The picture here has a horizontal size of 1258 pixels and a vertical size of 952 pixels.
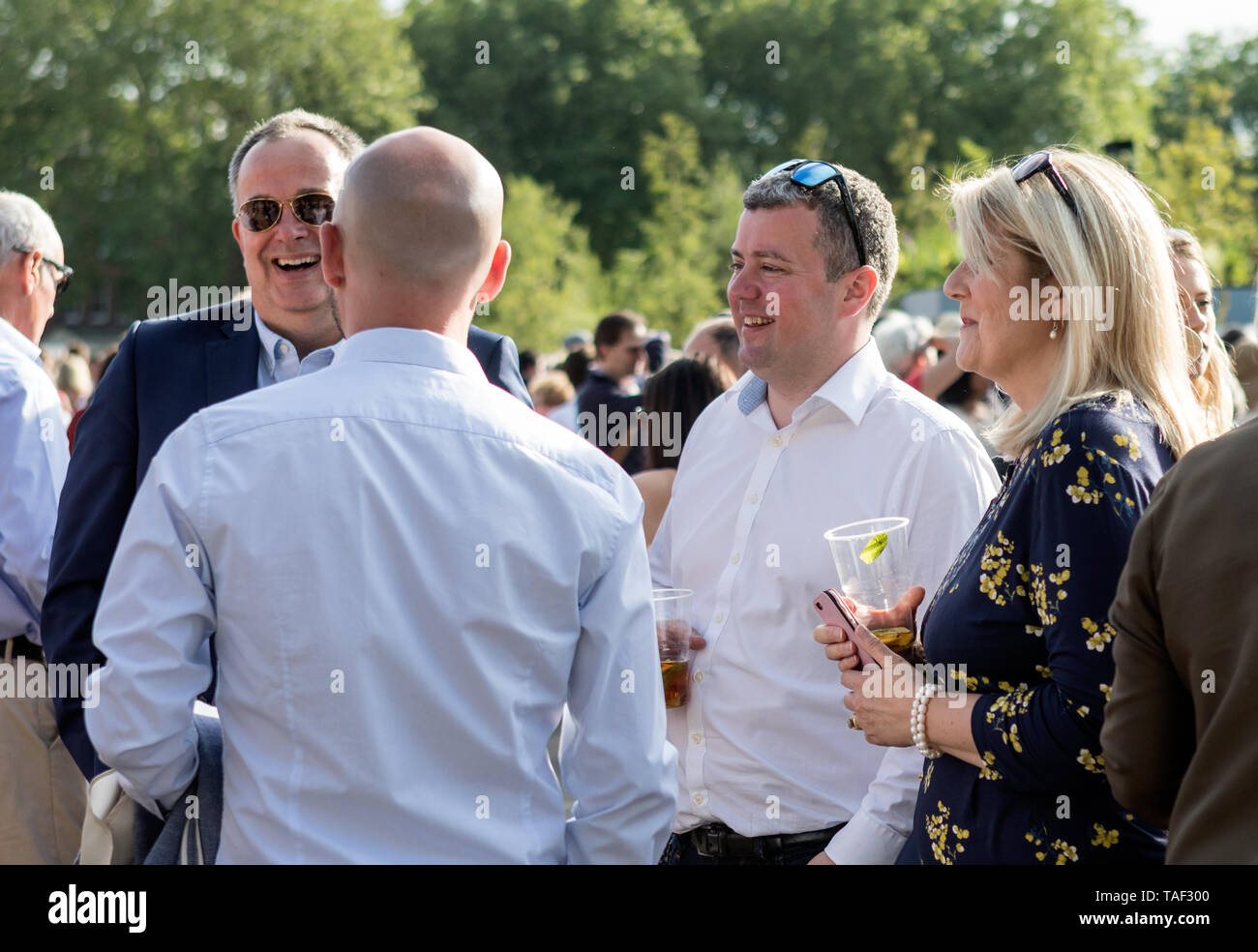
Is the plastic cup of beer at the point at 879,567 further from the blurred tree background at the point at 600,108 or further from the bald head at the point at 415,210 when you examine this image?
the blurred tree background at the point at 600,108

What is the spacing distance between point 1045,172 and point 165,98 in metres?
41.7

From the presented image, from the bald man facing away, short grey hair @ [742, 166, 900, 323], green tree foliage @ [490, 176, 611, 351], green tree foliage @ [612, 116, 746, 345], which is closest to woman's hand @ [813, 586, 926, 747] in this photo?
the bald man facing away

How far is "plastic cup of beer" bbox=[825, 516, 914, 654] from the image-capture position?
2.84 m

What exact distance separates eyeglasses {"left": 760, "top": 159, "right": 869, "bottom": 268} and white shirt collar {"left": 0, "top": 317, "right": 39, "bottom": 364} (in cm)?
225

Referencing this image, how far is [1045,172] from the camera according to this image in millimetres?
2641

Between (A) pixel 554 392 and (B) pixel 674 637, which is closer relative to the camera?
(B) pixel 674 637

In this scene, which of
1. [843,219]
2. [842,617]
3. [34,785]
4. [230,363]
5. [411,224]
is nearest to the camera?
[411,224]

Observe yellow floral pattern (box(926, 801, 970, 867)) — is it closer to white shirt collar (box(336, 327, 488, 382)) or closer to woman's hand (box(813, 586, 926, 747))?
woman's hand (box(813, 586, 926, 747))

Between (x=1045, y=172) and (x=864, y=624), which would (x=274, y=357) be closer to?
(x=864, y=624)

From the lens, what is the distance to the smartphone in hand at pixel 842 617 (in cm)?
278

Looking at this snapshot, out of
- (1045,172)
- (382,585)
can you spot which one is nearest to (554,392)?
(1045,172)

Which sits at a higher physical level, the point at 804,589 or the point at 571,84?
the point at 571,84
